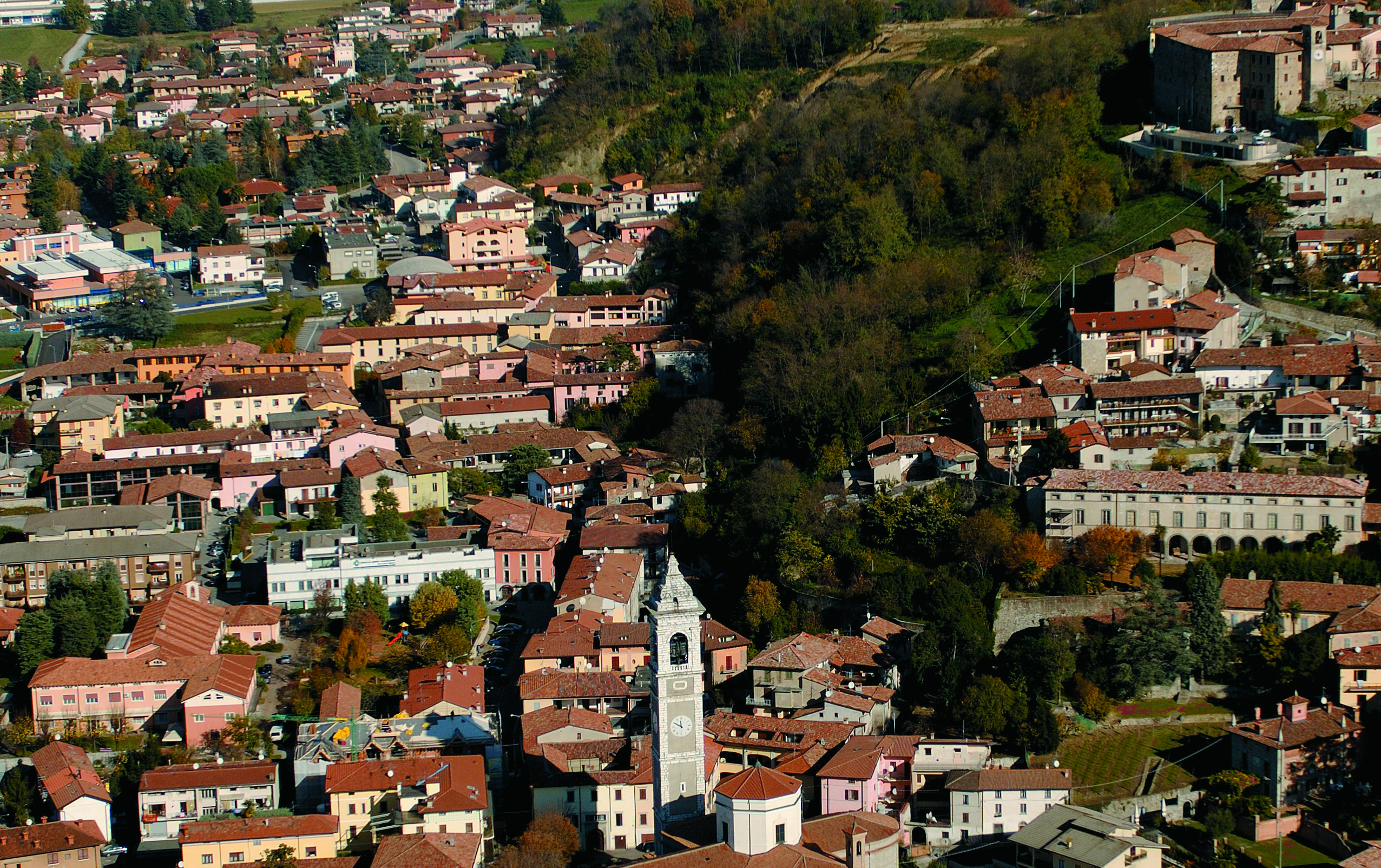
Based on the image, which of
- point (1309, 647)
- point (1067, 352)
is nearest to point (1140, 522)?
point (1309, 647)

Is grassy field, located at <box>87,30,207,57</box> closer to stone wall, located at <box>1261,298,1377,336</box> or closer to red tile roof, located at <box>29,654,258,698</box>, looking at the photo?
red tile roof, located at <box>29,654,258,698</box>

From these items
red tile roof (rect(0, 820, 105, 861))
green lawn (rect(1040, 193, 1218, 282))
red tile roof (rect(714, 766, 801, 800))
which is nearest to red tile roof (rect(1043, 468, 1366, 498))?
green lawn (rect(1040, 193, 1218, 282))

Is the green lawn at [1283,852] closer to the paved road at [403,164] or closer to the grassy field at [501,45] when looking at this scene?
the paved road at [403,164]

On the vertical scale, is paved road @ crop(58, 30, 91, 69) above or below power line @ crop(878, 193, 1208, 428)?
above

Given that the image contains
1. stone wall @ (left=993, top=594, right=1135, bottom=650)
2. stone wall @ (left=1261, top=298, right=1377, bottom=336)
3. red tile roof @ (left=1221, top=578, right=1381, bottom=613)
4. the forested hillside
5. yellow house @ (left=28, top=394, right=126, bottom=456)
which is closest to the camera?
red tile roof @ (left=1221, top=578, right=1381, bottom=613)

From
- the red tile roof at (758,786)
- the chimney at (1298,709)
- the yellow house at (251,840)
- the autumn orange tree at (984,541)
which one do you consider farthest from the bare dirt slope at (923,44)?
the yellow house at (251,840)

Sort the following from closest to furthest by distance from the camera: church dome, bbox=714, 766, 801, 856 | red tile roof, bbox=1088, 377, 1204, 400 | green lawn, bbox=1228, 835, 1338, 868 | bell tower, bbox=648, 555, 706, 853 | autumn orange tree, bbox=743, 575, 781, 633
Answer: church dome, bbox=714, 766, 801, 856, bell tower, bbox=648, 555, 706, 853, green lawn, bbox=1228, 835, 1338, 868, autumn orange tree, bbox=743, 575, 781, 633, red tile roof, bbox=1088, 377, 1204, 400
